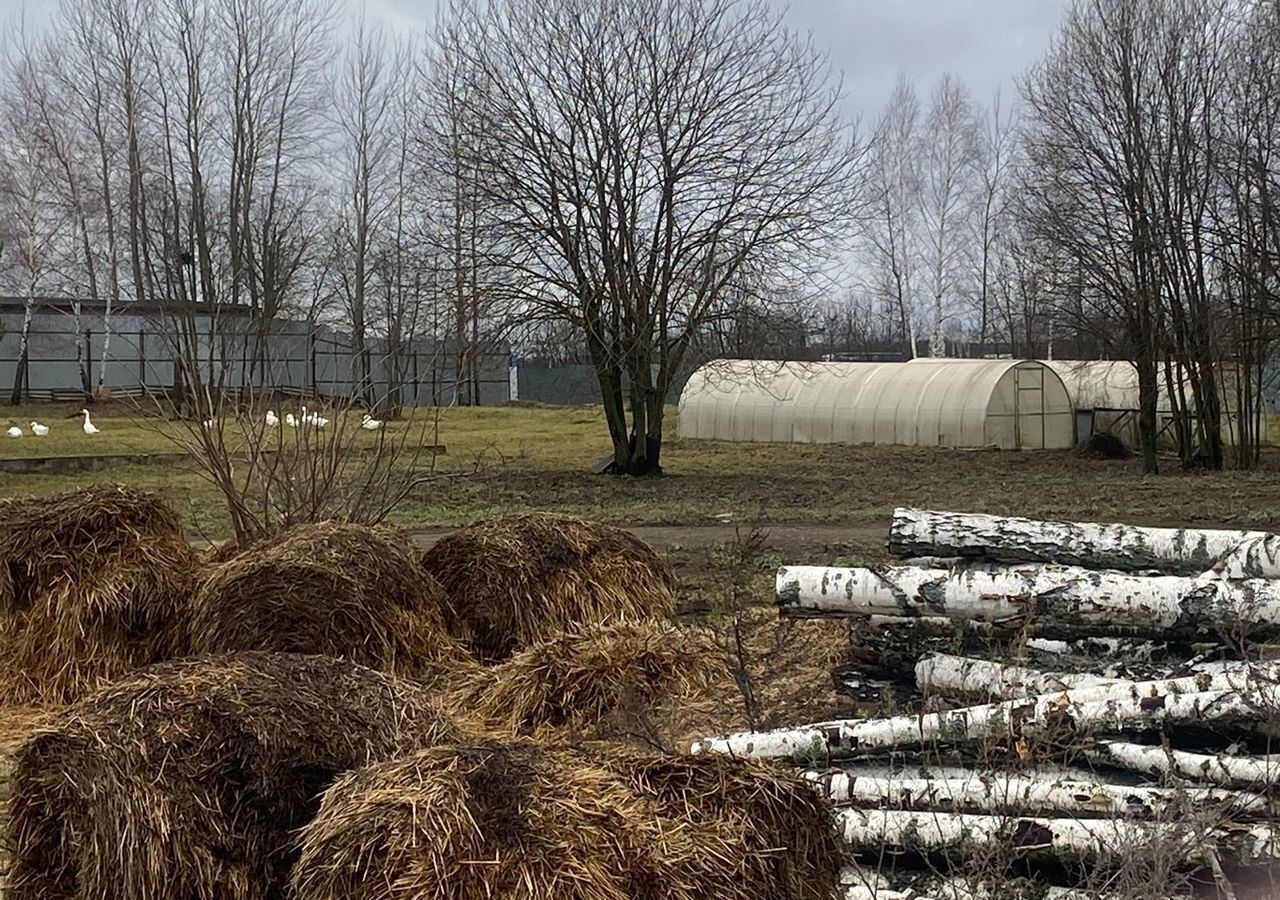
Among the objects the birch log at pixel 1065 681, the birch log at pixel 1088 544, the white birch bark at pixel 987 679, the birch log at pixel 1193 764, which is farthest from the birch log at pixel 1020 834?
the birch log at pixel 1088 544

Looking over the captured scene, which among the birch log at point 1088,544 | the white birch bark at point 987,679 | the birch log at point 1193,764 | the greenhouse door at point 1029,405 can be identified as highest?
the greenhouse door at point 1029,405

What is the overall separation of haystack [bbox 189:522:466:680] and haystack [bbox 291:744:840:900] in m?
3.10

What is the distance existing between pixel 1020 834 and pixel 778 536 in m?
8.83

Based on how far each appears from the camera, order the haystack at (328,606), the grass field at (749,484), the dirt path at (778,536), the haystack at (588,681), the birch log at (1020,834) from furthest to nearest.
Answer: the grass field at (749,484), the dirt path at (778,536), the haystack at (328,606), the haystack at (588,681), the birch log at (1020,834)

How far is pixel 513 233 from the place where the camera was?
70.0ft

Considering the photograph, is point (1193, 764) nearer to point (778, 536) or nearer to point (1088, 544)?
point (1088, 544)

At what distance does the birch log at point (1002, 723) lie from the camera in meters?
4.62

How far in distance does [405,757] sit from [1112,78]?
24296 mm

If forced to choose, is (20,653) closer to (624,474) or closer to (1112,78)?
(624,474)

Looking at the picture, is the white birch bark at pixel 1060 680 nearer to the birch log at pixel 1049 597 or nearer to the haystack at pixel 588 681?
the birch log at pixel 1049 597

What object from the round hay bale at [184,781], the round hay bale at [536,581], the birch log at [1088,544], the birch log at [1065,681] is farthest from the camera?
the round hay bale at [536,581]

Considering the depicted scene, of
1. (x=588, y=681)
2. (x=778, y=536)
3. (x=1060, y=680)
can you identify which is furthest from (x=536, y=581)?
(x=778, y=536)

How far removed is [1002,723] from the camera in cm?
464

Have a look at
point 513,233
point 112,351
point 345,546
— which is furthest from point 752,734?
point 112,351
